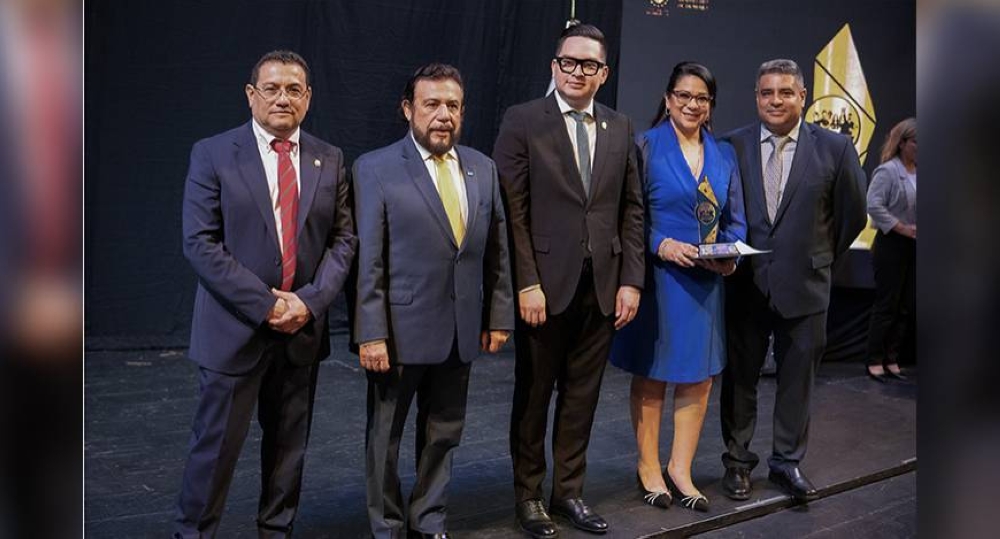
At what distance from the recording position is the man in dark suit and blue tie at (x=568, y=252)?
9.72ft

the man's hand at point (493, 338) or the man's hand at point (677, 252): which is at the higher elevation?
the man's hand at point (677, 252)

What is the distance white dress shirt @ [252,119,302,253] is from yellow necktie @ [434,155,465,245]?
0.40 metres

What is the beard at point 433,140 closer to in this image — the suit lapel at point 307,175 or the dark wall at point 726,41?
the suit lapel at point 307,175

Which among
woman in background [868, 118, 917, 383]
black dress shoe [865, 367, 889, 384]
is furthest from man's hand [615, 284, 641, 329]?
black dress shoe [865, 367, 889, 384]

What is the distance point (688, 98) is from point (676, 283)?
603mm

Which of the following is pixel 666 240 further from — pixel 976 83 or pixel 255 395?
pixel 976 83

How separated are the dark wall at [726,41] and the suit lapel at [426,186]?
3.38m

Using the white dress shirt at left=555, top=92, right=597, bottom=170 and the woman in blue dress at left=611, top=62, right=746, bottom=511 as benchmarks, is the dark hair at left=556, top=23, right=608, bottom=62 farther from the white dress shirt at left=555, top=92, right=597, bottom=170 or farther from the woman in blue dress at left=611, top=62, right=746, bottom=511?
the woman in blue dress at left=611, top=62, right=746, bottom=511

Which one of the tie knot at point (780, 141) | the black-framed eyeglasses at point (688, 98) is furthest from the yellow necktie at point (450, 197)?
the tie knot at point (780, 141)

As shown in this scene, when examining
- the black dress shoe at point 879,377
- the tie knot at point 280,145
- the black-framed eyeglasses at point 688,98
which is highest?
the black-framed eyeglasses at point 688,98

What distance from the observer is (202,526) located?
2.57m

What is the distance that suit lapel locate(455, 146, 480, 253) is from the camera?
2.77 m

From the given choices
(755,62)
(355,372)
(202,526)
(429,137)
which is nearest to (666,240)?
(429,137)

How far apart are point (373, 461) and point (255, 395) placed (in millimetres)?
403
